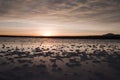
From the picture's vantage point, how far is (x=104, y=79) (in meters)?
7.64

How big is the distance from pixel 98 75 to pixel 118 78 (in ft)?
2.87

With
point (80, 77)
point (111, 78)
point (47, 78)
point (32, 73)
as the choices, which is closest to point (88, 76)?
point (80, 77)

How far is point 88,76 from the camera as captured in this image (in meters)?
8.05

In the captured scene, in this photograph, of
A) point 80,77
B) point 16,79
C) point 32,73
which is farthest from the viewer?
point 32,73

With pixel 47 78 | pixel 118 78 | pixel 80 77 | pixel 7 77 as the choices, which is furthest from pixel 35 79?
pixel 118 78

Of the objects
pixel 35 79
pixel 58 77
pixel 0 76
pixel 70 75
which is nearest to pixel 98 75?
pixel 70 75

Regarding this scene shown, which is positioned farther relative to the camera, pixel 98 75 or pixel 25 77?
pixel 98 75

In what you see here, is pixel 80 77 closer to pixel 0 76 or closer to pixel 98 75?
pixel 98 75

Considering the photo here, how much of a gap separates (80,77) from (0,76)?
3122mm

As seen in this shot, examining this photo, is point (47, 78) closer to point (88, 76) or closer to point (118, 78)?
Result: point (88, 76)

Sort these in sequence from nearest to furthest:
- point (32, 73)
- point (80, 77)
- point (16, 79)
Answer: point (16, 79) < point (80, 77) < point (32, 73)

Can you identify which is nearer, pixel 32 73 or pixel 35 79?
pixel 35 79

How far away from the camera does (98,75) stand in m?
8.34

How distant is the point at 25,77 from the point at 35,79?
1.65 feet
